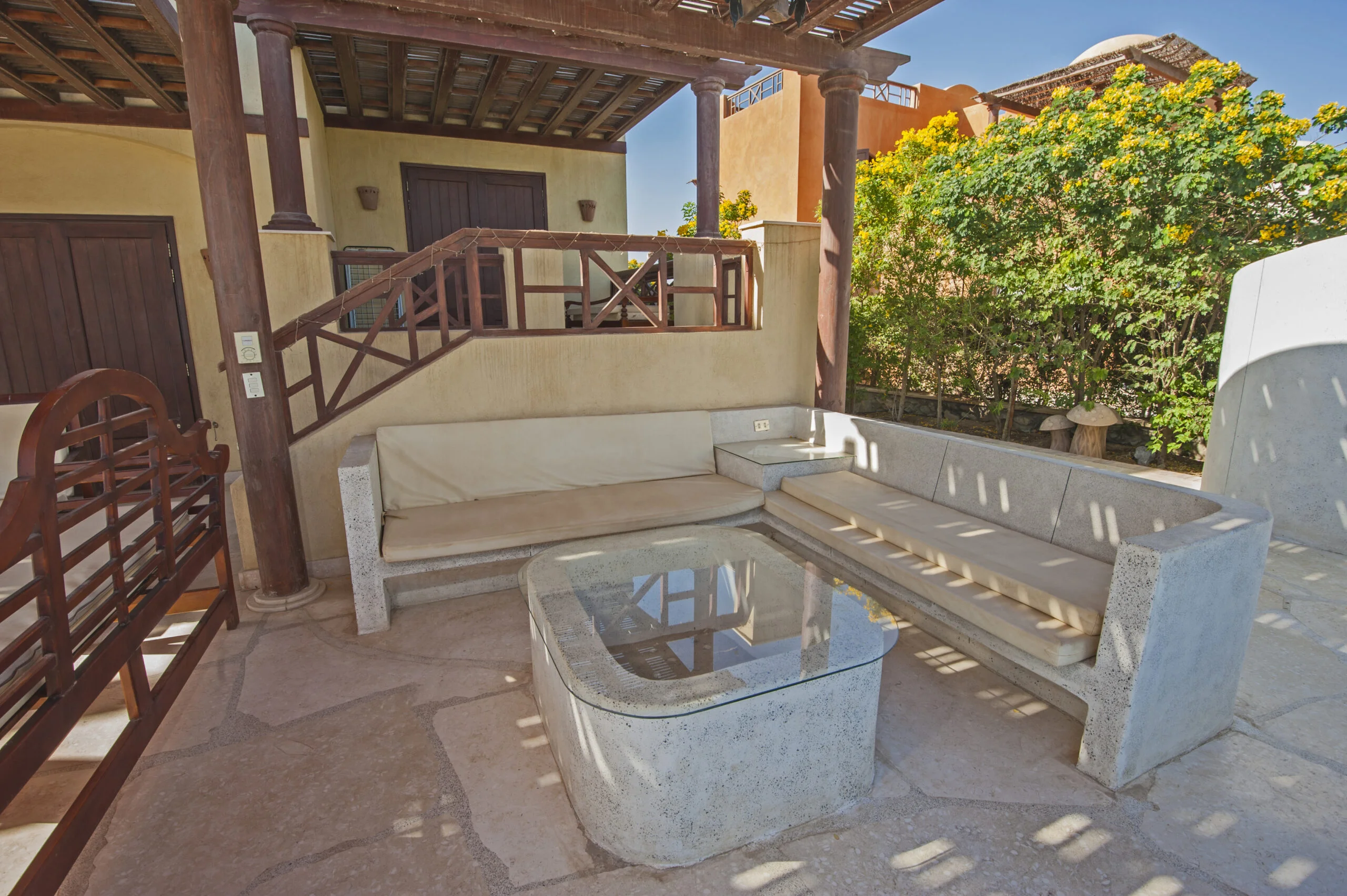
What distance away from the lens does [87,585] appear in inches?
75.4

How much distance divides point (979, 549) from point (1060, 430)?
4.51m

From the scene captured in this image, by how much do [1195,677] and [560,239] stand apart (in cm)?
409

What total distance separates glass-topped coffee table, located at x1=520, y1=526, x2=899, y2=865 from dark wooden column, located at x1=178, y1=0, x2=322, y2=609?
1.90m

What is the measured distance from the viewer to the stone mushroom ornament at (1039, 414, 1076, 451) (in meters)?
6.50

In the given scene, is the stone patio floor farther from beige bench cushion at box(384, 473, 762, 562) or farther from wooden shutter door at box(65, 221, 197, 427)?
wooden shutter door at box(65, 221, 197, 427)

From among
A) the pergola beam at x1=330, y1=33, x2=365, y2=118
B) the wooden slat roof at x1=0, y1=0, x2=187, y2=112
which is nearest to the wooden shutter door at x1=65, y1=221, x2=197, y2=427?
the wooden slat roof at x1=0, y1=0, x2=187, y2=112

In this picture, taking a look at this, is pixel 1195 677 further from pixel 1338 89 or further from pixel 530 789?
pixel 1338 89

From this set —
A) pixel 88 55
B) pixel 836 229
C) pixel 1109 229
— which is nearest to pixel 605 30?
pixel 836 229

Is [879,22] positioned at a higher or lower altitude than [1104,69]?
lower

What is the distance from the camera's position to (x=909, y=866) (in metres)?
1.88

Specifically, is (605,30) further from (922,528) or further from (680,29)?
(922,528)

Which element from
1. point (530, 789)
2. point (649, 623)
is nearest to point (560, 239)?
point (649, 623)

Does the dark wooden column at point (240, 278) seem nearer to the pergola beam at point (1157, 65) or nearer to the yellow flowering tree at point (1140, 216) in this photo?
the yellow flowering tree at point (1140, 216)

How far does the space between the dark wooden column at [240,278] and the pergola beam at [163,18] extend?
827 mm
